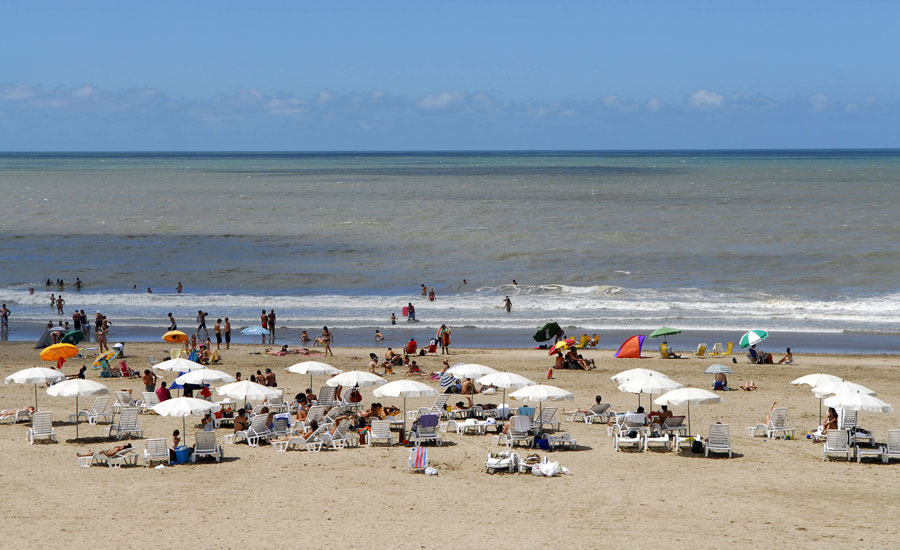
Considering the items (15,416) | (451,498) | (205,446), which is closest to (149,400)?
(15,416)

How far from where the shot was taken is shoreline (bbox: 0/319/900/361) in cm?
3045

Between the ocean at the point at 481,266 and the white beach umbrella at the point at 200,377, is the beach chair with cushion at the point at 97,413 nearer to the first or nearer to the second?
the white beach umbrella at the point at 200,377

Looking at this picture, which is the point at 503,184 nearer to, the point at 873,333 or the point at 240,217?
the point at 240,217

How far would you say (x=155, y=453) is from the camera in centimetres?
1612

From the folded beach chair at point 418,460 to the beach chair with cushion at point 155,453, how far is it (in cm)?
418

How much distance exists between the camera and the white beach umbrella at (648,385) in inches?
706

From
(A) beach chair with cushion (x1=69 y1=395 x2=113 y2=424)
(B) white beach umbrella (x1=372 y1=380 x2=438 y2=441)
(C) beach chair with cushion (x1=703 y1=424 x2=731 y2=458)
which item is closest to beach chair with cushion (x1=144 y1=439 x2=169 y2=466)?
(A) beach chair with cushion (x1=69 y1=395 x2=113 y2=424)

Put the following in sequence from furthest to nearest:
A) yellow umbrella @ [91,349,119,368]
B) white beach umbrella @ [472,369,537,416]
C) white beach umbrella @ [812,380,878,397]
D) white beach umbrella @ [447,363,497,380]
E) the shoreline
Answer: the shoreline < yellow umbrella @ [91,349,119,368] < white beach umbrella @ [447,363,497,380] < white beach umbrella @ [472,369,537,416] < white beach umbrella @ [812,380,878,397]

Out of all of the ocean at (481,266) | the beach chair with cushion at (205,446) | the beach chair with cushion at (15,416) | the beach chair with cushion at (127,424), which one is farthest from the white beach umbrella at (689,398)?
the ocean at (481,266)

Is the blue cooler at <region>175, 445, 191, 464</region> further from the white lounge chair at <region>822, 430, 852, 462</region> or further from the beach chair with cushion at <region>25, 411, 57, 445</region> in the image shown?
the white lounge chair at <region>822, 430, 852, 462</region>

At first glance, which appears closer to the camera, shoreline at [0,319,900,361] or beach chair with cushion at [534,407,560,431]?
beach chair with cushion at [534,407,560,431]

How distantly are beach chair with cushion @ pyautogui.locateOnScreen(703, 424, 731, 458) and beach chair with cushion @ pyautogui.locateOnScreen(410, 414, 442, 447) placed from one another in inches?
191

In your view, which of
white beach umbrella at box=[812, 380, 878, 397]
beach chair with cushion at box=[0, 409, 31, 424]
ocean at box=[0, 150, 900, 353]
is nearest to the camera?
white beach umbrella at box=[812, 380, 878, 397]

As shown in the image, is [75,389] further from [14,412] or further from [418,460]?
[418,460]
